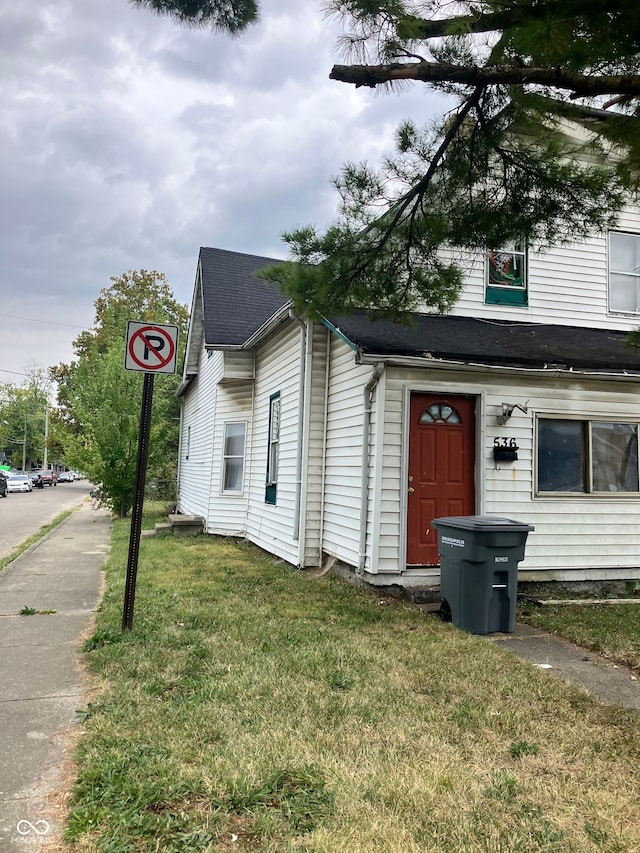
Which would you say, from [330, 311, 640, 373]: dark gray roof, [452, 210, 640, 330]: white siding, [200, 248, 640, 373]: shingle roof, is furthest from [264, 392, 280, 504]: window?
[452, 210, 640, 330]: white siding

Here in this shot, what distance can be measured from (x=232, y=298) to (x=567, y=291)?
7.76 metres

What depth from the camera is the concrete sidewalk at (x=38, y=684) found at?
2.65 meters

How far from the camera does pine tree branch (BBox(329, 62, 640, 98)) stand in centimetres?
413

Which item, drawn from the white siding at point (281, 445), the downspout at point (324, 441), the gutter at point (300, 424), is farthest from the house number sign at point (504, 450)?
the white siding at point (281, 445)

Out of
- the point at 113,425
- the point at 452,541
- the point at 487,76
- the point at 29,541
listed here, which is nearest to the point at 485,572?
the point at 452,541

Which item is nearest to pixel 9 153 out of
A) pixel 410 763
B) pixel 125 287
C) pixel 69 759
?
pixel 69 759

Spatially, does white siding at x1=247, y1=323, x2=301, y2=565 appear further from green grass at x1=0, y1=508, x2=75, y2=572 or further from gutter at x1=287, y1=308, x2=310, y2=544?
green grass at x1=0, y1=508, x2=75, y2=572

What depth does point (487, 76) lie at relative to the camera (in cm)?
434

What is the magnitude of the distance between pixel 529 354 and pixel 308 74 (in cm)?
414

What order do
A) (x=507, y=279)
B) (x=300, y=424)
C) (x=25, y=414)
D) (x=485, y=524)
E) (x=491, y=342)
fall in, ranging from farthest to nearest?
(x=25, y=414) → (x=507, y=279) → (x=300, y=424) → (x=491, y=342) → (x=485, y=524)

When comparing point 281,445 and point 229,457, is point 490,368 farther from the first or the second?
point 229,457

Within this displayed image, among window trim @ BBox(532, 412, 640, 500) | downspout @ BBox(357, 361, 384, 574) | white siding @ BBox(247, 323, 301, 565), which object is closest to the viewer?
downspout @ BBox(357, 361, 384, 574)

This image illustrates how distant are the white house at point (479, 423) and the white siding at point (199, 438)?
396 centimetres

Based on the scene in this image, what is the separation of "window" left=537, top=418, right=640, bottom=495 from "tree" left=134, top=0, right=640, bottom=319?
2.49 m
